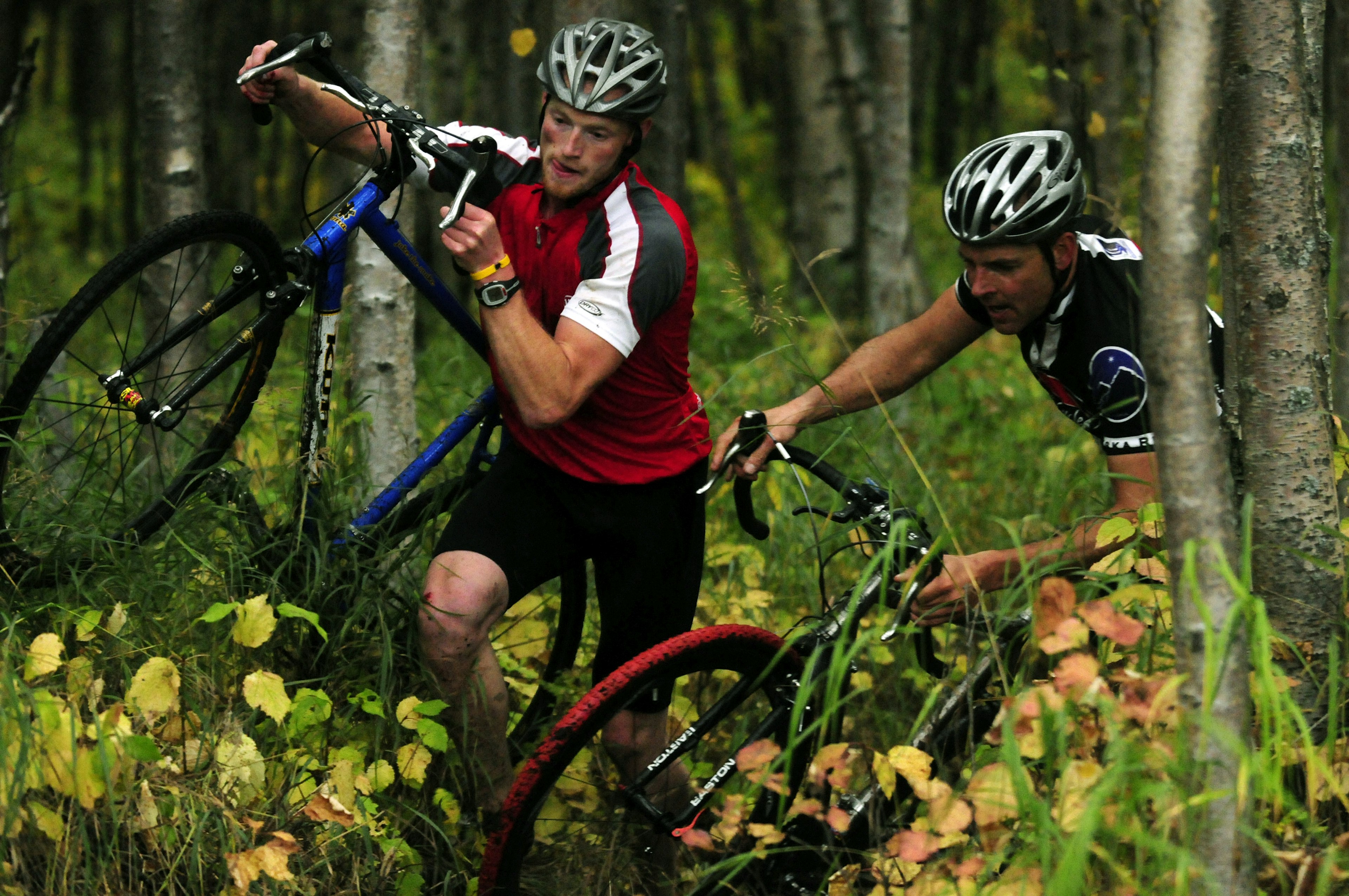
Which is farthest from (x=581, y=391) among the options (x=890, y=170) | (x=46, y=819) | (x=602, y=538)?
(x=890, y=170)

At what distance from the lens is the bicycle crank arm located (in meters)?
2.89

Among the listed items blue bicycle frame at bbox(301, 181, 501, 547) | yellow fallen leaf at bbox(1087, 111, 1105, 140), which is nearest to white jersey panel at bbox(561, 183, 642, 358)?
blue bicycle frame at bbox(301, 181, 501, 547)

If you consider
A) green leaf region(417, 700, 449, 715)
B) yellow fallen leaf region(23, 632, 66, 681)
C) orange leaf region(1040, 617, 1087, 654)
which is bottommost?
green leaf region(417, 700, 449, 715)

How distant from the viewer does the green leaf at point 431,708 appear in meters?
3.06

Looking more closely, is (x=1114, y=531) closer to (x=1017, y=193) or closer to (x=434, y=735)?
(x=1017, y=193)

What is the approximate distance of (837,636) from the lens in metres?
3.06

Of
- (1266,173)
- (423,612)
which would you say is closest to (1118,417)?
(1266,173)

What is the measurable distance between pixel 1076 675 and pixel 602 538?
1314 millimetres

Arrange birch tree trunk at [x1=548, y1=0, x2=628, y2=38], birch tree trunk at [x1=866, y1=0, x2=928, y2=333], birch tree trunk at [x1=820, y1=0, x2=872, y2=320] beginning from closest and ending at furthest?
birch tree trunk at [x1=548, y1=0, x2=628, y2=38] → birch tree trunk at [x1=866, y1=0, x2=928, y2=333] → birch tree trunk at [x1=820, y1=0, x2=872, y2=320]

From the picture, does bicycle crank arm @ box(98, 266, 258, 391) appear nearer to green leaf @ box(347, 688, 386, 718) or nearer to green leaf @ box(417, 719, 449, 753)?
green leaf @ box(347, 688, 386, 718)

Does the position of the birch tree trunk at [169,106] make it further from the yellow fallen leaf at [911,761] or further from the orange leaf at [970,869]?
the orange leaf at [970,869]

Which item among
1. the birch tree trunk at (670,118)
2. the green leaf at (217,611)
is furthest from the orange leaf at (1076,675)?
the birch tree trunk at (670,118)

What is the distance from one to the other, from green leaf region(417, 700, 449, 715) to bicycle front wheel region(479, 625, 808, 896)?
1.12ft

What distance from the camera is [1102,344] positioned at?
118 inches
